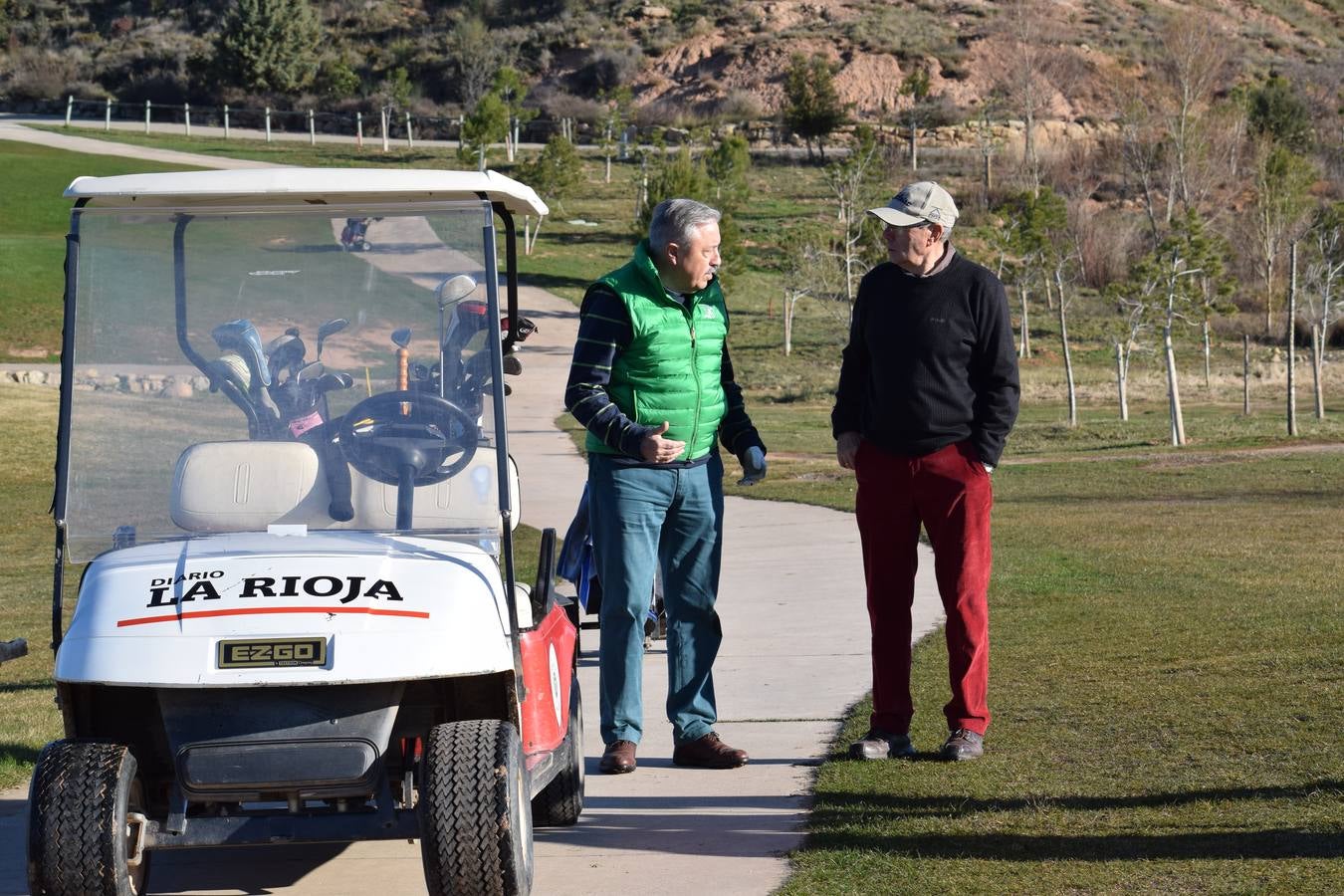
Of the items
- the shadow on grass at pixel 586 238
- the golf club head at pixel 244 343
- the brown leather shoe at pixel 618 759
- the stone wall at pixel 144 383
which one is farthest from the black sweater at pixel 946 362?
the shadow on grass at pixel 586 238

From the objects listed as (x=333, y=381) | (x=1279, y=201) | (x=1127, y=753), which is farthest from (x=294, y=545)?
(x=1279, y=201)

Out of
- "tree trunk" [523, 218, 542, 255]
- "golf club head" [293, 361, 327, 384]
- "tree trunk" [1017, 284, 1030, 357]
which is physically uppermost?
"golf club head" [293, 361, 327, 384]

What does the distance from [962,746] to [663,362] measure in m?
1.70

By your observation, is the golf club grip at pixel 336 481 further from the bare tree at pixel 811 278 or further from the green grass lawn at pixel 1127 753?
the bare tree at pixel 811 278

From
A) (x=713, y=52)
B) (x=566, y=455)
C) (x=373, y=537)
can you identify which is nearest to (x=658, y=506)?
(x=373, y=537)

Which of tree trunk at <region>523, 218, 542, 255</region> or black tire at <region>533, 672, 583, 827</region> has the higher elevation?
tree trunk at <region>523, 218, 542, 255</region>

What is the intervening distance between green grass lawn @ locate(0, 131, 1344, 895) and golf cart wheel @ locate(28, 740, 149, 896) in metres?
1.84

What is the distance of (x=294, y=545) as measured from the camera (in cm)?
432

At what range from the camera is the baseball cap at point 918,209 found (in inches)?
226

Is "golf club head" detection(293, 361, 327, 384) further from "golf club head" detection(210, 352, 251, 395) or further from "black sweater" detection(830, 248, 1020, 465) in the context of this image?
"black sweater" detection(830, 248, 1020, 465)

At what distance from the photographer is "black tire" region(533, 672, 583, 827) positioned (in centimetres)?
522

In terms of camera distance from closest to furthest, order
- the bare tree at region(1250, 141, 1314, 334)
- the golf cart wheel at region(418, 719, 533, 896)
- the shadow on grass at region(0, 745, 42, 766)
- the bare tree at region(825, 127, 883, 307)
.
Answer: the golf cart wheel at region(418, 719, 533, 896)
the shadow on grass at region(0, 745, 42, 766)
the bare tree at region(1250, 141, 1314, 334)
the bare tree at region(825, 127, 883, 307)

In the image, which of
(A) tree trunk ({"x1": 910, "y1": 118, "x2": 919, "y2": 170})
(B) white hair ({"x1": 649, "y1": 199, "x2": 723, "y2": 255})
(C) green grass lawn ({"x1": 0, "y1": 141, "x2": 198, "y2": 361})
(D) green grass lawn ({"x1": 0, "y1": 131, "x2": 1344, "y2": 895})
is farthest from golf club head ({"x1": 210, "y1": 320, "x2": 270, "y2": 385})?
(A) tree trunk ({"x1": 910, "y1": 118, "x2": 919, "y2": 170})

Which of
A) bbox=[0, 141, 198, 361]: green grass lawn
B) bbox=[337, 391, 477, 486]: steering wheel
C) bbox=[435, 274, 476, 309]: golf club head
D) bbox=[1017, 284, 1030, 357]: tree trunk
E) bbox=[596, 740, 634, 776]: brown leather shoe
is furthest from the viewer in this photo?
bbox=[1017, 284, 1030, 357]: tree trunk
